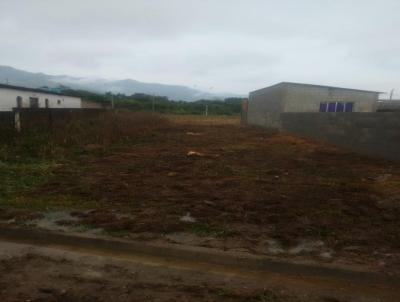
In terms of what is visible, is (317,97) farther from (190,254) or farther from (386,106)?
(190,254)

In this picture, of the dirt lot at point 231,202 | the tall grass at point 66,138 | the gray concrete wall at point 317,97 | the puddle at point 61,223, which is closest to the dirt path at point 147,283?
the dirt lot at point 231,202

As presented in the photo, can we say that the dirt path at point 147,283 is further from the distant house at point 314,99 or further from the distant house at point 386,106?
the distant house at point 386,106

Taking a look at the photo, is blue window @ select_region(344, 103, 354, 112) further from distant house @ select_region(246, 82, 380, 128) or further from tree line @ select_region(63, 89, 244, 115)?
tree line @ select_region(63, 89, 244, 115)

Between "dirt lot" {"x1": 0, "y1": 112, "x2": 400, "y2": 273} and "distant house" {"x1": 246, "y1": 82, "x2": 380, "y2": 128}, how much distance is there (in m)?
10.8

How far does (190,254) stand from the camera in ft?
11.8

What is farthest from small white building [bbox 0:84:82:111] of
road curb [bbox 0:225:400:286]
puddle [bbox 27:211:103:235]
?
road curb [bbox 0:225:400:286]

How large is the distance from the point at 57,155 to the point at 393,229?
25.6 ft

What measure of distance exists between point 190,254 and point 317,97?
18437 millimetres

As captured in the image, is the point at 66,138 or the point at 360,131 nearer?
the point at 360,131

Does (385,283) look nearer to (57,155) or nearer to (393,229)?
(393,229)

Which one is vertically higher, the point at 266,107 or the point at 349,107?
the point at 349,107

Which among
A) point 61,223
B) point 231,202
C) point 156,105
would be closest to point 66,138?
point 61,223

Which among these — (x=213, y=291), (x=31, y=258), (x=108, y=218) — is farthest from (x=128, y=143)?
(x=213, y=291)

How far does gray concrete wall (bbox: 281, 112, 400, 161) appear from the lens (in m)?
9.41
